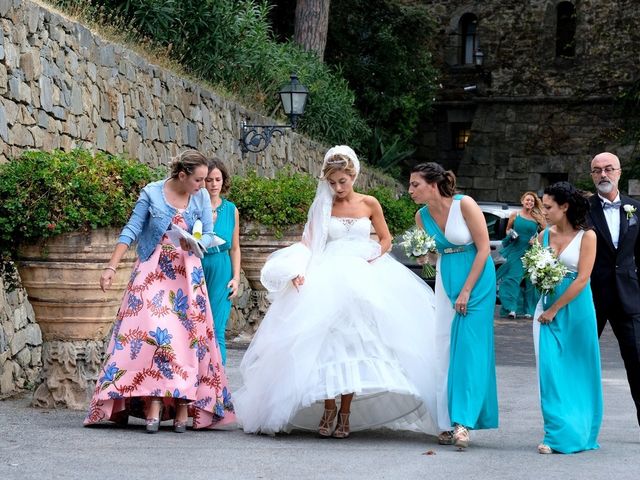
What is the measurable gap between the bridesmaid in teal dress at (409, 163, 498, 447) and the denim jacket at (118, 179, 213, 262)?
1428 millimetres

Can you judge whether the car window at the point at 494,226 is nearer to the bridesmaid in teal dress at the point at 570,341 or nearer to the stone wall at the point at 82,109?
the stone wall at the point at 82,109

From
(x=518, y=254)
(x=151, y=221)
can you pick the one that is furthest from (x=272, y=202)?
(x=151, y=221)

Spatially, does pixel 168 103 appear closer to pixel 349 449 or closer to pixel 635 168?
pixel 349 449

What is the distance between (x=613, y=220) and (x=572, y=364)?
1.09 meters

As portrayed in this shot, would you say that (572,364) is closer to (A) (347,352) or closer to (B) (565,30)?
(A) (347,352)

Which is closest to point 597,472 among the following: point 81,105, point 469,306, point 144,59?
point 469,306

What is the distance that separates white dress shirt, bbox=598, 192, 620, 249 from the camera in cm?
793

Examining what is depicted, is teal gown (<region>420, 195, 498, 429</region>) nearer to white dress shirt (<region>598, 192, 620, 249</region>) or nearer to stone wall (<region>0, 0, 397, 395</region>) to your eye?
white dress shirt (<region>598, 192, 620, 249</region>)

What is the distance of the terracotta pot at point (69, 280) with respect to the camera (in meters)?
8.27

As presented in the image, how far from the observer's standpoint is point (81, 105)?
38.2ft

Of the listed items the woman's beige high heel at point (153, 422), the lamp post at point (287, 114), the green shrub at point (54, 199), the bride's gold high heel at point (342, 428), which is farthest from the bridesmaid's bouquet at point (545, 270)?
the lamp post at point (287, 114)

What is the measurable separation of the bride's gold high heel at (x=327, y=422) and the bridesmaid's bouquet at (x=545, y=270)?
1.47m

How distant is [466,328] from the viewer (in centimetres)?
748

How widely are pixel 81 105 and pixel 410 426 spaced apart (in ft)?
17.1
